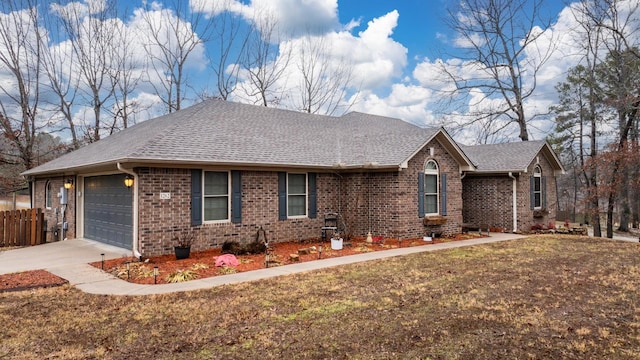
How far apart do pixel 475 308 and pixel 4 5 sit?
28.5 m

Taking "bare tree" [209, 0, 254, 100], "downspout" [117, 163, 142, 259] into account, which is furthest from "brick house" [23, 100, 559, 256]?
"bare tree" [209, 0, 254, 100]

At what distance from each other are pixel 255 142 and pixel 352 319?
28.2 feet

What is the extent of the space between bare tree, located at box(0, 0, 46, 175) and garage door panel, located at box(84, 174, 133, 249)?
12925 millimetres

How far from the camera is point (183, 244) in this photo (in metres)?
10.2

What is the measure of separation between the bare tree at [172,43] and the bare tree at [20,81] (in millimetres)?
6437

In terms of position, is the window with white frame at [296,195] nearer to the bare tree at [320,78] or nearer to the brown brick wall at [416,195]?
the brown brick wall at [416,195]

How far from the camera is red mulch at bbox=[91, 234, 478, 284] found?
8219 millimetres

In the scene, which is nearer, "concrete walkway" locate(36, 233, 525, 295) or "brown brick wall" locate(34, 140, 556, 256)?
"concrete walkway" locate(36, 233, 525, 295)

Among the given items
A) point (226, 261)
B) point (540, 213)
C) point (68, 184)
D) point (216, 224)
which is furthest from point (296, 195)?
point (540, 213)

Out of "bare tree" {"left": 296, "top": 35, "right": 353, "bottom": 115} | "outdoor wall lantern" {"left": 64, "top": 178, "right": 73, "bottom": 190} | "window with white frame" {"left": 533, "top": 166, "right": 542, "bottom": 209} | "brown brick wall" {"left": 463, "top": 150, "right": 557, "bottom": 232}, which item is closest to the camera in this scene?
"outdoor wall lantern" {"left": 64, "top": 178, "right": 73, "bottom": 190}

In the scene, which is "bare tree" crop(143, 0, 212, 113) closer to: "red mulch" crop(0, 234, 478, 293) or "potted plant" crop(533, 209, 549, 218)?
"red mulch" crop(0, 234, 478, 293)

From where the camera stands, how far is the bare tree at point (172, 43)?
86.6ft

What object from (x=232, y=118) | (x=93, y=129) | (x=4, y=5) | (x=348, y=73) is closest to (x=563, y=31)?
(x=348, y=73)

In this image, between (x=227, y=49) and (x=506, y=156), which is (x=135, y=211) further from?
(x=227, y=49)
